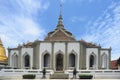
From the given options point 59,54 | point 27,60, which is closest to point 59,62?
point 59,54

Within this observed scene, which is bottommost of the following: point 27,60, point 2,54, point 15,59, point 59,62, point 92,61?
point 59,62

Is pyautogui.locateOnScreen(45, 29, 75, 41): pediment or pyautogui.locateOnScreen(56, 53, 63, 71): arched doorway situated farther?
pyautogui.locateOnScreen(45, 29, 75, 41): pediment

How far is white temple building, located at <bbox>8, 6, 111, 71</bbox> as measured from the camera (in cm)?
4697

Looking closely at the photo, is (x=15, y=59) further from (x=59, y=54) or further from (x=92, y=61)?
(x=92, y=61)

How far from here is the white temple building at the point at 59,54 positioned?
47.0 m

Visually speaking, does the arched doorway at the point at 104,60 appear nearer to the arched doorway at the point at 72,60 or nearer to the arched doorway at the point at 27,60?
the arched doorway at the point at 72,60

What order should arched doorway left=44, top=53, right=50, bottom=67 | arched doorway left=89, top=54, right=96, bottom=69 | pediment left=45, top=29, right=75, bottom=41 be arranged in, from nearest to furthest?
arched doorway left=44, top=53, right=50, bottom=67, arched doorway left=89, top=54, right=96, bottom=69, pediment left=45, top=29, right=75, bottom=41

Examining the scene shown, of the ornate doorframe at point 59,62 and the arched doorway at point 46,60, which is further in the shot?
the arched doorway at point 46,60

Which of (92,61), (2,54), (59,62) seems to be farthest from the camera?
(2,54)

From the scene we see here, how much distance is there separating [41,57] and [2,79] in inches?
363

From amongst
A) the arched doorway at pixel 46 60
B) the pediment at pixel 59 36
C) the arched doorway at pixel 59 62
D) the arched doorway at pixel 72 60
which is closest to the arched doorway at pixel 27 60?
the arched doorway at pixel 46 60

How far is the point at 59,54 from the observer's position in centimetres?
4756

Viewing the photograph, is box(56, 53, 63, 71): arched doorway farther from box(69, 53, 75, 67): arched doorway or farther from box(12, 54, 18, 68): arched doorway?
box(12, 54, 18, 68): arched doorway

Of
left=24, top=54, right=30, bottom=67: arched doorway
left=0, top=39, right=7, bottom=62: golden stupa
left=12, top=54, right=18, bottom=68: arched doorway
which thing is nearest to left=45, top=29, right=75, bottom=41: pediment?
left=24, top=54, right=30, bottom=67: arched doorway
